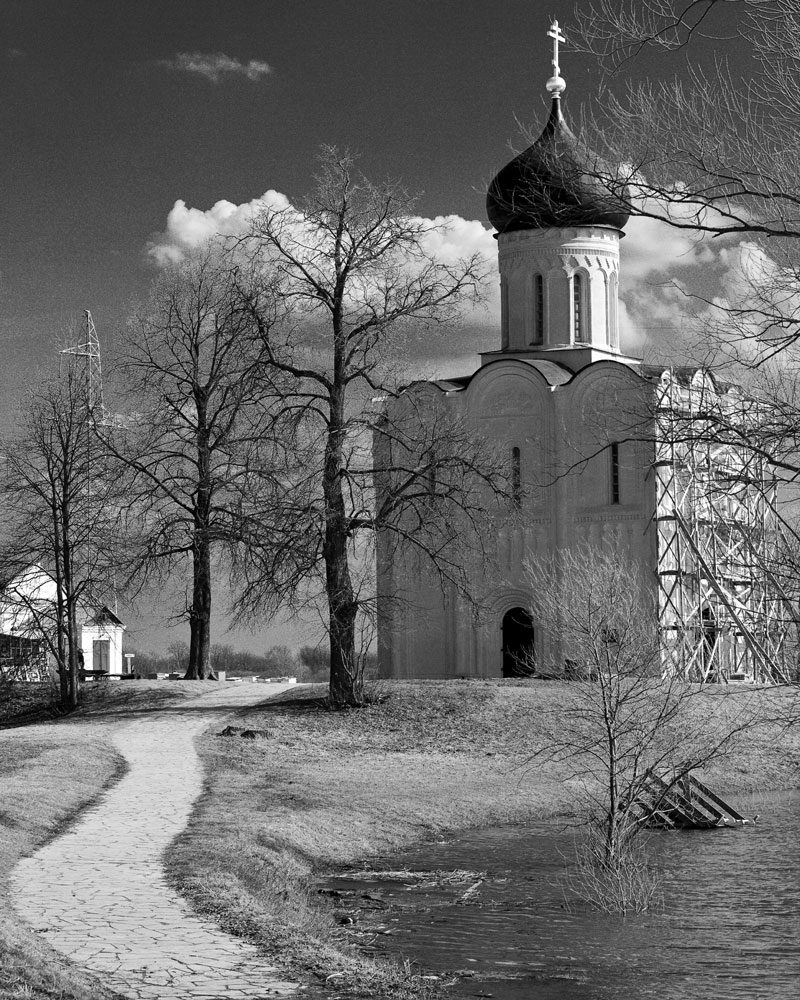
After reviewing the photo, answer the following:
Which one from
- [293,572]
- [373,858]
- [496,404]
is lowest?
[373,858]

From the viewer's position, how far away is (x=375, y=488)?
96.3ft

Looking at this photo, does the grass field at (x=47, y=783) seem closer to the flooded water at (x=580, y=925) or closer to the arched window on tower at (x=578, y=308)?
the flooded water at (x=580, y=925)

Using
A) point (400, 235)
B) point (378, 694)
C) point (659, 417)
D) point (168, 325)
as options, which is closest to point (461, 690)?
point (378, 694)

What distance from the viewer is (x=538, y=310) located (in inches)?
1614

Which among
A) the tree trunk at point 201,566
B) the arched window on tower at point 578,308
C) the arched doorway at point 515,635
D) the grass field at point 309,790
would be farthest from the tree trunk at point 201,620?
the arched window on tower at point 578,308

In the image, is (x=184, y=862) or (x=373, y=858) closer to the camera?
(x=184, y=862)

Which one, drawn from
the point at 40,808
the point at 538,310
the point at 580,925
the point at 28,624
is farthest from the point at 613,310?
the point at 580,925

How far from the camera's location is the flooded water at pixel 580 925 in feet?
34.2

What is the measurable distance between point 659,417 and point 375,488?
19718 mm

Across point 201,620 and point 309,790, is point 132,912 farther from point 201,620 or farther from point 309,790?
point 201,620

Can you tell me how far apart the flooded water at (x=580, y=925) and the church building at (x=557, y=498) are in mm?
18322

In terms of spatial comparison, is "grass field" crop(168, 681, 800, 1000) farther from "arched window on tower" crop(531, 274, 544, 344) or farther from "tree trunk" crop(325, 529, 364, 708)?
"arched window on tower" crop(531, 274, 544, 344)

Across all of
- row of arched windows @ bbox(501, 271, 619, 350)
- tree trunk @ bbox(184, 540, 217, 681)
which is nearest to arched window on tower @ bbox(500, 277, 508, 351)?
row of arched windows @ bbox(501, 271, 619, 350)

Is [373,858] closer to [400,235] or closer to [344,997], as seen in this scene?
[344,997]
